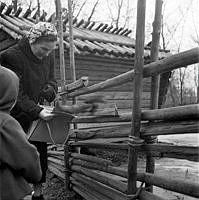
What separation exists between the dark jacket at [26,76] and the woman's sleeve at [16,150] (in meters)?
1.10

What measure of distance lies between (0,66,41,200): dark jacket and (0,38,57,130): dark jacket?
1103 millimetres

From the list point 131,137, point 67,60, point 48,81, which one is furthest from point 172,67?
point 67,60

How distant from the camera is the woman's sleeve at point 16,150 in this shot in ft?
6.47

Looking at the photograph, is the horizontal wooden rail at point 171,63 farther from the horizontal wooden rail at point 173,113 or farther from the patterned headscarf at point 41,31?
the patterned headscarf at point 41,31

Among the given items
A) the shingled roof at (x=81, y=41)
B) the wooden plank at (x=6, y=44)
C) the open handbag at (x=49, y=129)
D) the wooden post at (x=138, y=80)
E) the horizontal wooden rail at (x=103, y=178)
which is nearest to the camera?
the wooden post at (x=138, y=80)

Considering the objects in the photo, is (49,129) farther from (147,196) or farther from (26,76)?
(147,196)

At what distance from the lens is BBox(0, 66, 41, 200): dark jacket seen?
197cm

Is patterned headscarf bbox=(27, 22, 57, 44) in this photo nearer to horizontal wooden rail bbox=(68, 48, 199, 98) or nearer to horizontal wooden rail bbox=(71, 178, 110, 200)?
horizontal wooden rail bbox=(68, 48, 199, 98)

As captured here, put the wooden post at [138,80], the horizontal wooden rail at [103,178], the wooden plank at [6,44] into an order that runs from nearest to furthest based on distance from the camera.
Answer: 1. the wooden post at [138,80]
2. the horizontal wooden rail at [103,178]
3. the wooden plank at [6,44]

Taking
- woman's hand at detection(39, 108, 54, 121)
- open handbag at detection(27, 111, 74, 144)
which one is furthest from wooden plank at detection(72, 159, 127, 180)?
woman's hand at detection(39, 108, 54, 121)

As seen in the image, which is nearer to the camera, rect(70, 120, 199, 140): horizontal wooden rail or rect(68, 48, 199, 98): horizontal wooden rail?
rect(68, 48, 199, 98): horizontal wooden rail

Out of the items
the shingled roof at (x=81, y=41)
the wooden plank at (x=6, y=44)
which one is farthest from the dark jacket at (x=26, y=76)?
the wooden plank at (x=6, y=44)

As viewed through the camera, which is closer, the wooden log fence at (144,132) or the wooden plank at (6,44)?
the wooden log fence at (144,132)

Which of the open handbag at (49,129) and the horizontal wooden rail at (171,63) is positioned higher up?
the horizontal wooden rail at (171,63)
